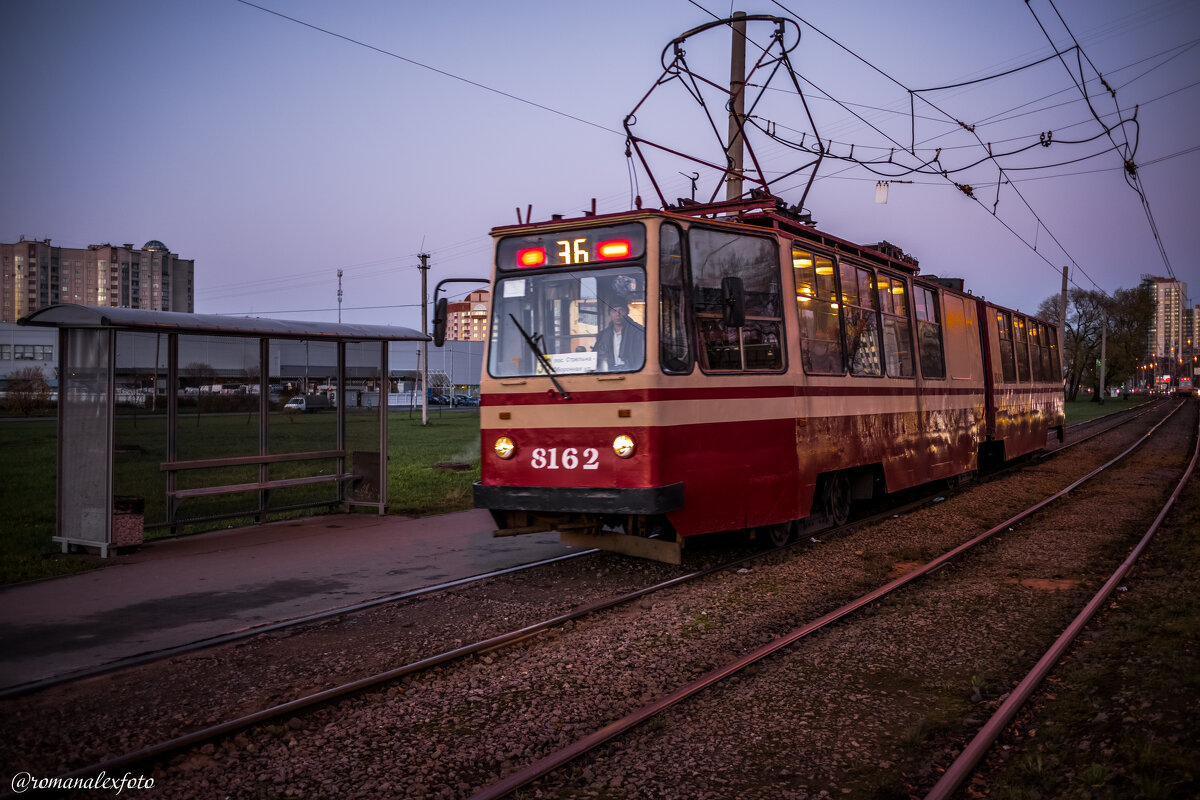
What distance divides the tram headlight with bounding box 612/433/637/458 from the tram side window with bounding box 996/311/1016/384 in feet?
39.1

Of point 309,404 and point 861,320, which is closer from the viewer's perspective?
point 861,320

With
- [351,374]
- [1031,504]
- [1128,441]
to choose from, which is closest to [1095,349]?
[1128,441]

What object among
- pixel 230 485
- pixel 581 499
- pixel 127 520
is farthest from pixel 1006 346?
pixel 127 520

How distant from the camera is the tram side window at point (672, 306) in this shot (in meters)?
7.91

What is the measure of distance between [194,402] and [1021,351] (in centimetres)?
1598

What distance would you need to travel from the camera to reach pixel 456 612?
735cm

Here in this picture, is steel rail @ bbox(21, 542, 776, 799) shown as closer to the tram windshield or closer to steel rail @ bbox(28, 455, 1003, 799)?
steel rail @ bbox(28, 455, 1003, 799)

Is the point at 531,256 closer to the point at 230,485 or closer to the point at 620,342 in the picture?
the point at 620,342

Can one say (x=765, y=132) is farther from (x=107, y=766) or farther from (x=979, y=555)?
(x=107, y=766)

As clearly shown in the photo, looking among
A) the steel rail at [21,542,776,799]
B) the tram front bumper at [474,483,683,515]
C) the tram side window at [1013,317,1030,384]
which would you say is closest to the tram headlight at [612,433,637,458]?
the tram front bumper at [474,483,683,515]

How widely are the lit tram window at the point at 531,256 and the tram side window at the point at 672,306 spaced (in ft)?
3.80

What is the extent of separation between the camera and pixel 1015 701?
16.6ft

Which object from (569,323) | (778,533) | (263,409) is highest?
(569,323)

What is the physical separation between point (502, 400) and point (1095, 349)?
8846cm
